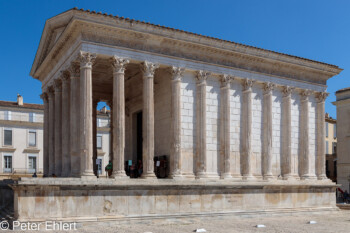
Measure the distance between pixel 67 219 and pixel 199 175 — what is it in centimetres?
701

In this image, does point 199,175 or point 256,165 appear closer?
point 199,175

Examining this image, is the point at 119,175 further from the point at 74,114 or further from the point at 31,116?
the point at 31,116

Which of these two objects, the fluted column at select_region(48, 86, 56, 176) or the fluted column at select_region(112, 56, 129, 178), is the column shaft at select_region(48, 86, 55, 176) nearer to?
the fluted column at select_region(48, 86, 56, 176)

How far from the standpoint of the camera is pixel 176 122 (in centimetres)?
2014

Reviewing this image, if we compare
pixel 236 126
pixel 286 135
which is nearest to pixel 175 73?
pixel 236 126

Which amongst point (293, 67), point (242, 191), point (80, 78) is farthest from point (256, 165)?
point (80, 78)

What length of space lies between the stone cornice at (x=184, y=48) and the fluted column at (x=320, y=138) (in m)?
1.14

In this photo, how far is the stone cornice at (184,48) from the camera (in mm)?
18469

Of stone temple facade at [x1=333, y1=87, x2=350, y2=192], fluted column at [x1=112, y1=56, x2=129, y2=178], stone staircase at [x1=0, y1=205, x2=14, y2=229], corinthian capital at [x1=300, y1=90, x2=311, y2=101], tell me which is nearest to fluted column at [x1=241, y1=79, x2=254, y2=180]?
corinthian capital at [x1=300, y1=90, x2=311, y2=101]

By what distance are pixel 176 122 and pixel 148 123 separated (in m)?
1.46

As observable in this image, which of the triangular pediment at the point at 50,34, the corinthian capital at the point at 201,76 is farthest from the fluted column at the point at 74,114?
the corinthian capital at the point at 201,76

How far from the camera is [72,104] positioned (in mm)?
19828

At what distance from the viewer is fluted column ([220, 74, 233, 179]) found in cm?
2150

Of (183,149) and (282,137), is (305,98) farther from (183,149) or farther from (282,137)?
(183,149)
